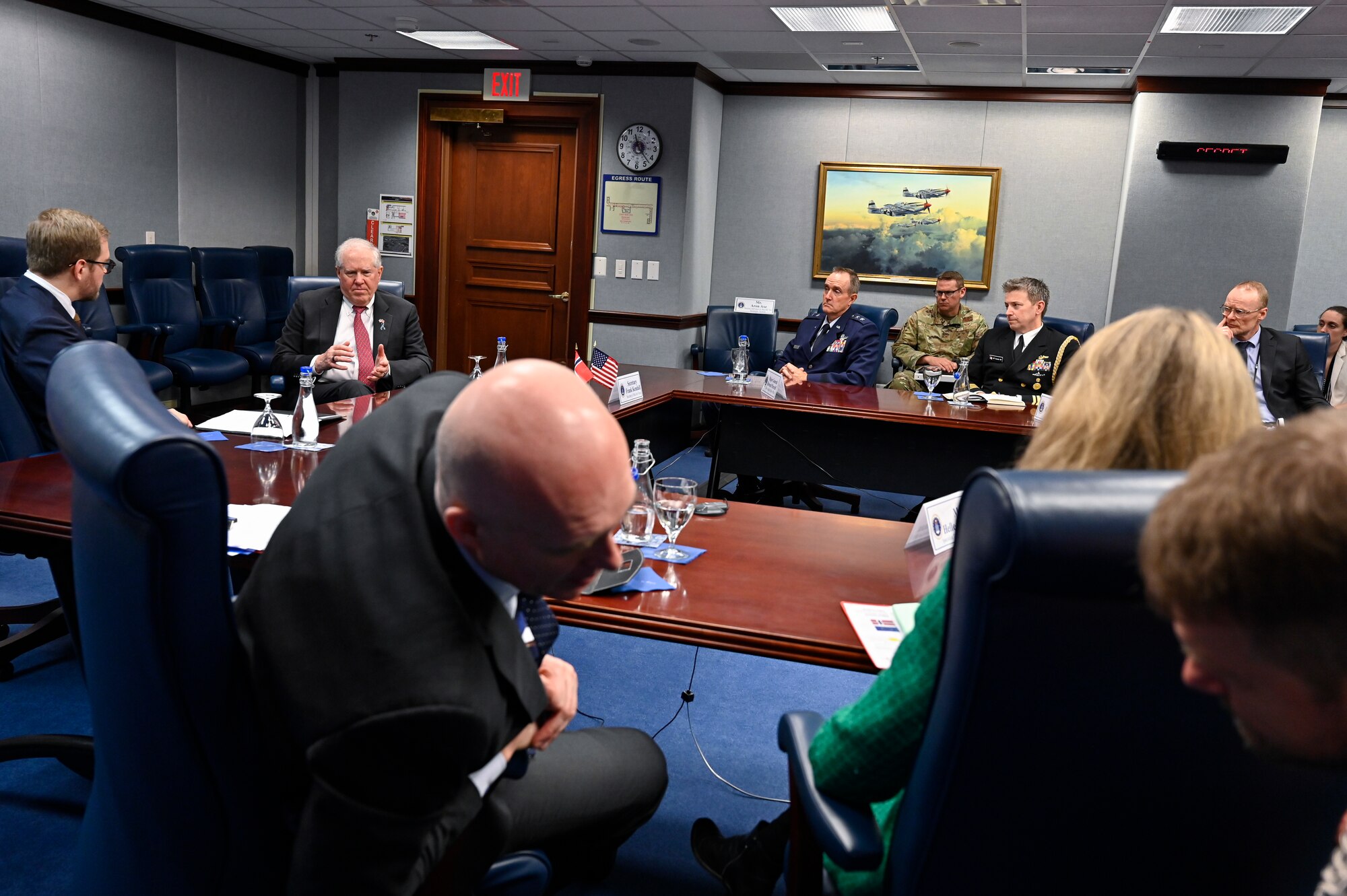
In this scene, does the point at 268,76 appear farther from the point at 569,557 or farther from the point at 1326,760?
the point at 1326,760

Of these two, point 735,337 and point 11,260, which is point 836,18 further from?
point 11,260

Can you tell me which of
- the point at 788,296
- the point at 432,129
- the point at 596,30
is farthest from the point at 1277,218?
the point at 432,129

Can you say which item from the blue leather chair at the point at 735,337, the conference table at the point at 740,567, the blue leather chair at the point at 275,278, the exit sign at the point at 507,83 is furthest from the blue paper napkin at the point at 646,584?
the blue leather chair at the point at 275,278

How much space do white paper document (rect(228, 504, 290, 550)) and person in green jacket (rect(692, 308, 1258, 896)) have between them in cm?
108

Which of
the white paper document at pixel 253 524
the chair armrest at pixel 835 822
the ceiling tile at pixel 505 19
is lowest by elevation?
the chair armrest at pixel 835 822

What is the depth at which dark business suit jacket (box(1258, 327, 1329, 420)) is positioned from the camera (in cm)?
471

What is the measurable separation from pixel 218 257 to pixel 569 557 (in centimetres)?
664

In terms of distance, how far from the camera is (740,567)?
6.31 ft

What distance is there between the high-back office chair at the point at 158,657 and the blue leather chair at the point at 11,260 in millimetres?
4875

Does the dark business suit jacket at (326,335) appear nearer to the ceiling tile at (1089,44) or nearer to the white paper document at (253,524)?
the white paper document at (253,524)

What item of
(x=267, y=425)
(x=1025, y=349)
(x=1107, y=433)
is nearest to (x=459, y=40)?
(x=1025, y=349)

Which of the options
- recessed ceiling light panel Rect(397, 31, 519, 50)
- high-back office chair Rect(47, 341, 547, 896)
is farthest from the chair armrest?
recessed ceiling light panel Rect(397, 31, 519, 50)

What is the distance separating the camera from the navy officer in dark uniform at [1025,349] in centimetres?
511

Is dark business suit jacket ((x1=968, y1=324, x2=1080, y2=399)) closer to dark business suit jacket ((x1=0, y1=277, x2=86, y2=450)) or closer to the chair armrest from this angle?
the chair armrest
